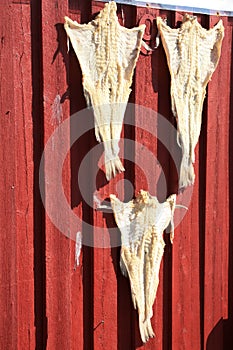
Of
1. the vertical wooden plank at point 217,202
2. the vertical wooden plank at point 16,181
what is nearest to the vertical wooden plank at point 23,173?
the vertical wooden plank at point 16,181

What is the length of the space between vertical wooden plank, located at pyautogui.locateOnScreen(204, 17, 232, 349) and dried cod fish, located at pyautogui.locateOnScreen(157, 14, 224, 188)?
3.3 inches

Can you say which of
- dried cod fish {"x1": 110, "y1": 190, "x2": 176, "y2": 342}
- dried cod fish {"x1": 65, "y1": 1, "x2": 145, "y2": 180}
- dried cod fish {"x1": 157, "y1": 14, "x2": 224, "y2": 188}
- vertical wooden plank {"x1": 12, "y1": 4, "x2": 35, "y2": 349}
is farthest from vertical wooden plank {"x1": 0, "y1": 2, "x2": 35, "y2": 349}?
dried cod fish {"x1": 157, "y1": 14, "x2": 224, "y2": 188}

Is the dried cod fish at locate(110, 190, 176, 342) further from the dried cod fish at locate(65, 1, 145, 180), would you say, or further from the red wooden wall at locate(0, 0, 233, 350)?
the dried cod fish at locate(65, 1, 145, 180)

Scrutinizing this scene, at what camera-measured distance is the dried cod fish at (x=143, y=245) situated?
2.67 meters

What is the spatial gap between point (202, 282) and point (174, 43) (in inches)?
51.2

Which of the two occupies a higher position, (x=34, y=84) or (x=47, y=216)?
(x=34, y=84)

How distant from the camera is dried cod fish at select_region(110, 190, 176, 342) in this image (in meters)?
2.67

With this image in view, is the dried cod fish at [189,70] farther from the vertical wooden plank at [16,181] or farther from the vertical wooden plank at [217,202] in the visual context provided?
the vertical wooden plank at [16,181]

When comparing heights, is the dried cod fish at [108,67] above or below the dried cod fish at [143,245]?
above

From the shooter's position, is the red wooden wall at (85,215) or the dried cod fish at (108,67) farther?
the dried cod fish at (108,67)

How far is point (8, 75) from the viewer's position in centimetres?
232

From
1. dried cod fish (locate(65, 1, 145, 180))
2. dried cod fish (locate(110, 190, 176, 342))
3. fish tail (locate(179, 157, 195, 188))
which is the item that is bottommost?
dried cod fish (locate(110, 190, 176, 342))

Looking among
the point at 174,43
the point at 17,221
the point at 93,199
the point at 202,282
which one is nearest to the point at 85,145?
the point at 93,199

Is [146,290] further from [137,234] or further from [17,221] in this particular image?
[17,221]
